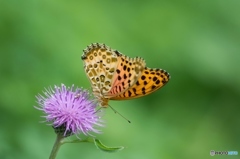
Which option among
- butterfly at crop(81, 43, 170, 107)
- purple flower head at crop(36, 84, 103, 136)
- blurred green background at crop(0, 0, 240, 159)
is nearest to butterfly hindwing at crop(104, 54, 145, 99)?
butterfly at crop(81, 43, 170, 107)

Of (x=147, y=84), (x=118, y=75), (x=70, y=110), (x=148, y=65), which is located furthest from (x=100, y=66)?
(x=148, y=65)

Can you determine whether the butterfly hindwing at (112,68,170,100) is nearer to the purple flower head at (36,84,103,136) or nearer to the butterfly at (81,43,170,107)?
the butterfly at (81,43,170,107)

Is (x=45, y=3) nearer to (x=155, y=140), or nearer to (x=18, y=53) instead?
(x=18, y=53)

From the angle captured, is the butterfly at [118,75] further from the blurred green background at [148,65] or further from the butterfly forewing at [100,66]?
the blurred green background at [148,65]

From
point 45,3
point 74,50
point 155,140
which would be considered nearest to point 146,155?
point 155,140

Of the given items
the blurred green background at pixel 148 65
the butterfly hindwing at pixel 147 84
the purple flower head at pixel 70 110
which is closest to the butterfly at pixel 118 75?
the butterfly hindwing at pixel 147 84

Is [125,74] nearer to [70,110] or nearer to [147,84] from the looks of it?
[147,84]
